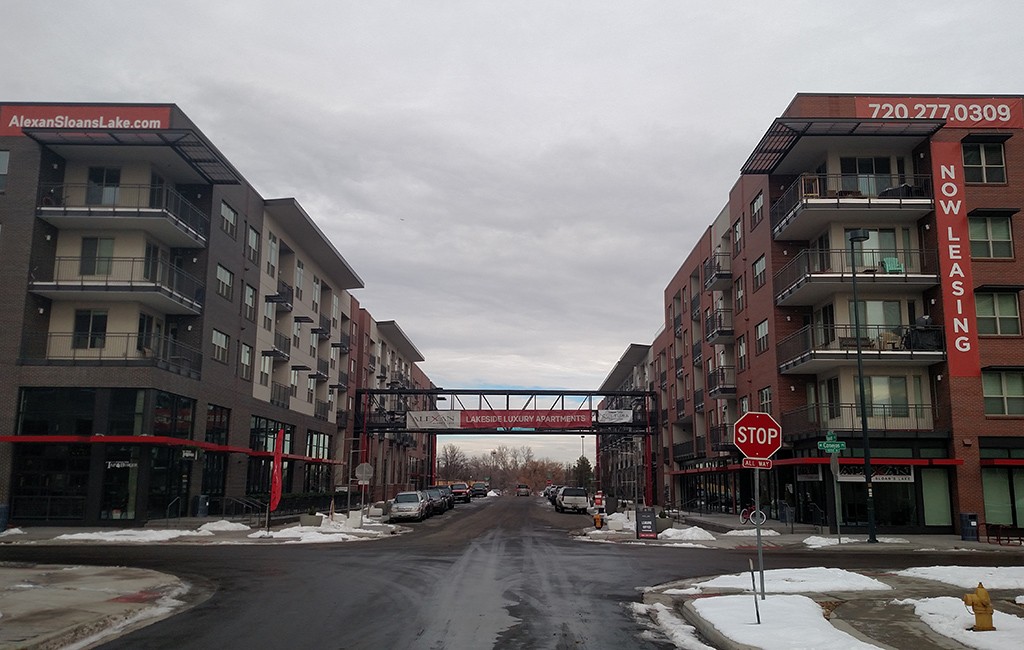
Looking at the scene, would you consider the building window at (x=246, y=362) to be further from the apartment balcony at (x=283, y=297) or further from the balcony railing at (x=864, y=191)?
the balcony railing at (x=864, y=191)

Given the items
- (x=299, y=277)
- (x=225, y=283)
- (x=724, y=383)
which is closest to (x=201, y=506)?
(x=225, y=283)

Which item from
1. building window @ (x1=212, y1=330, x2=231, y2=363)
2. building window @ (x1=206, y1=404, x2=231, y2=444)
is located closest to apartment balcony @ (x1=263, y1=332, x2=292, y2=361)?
building window @ (x1=212, y1=330, x2=231, y2=363)

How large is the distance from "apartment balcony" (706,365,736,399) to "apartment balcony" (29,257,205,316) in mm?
29378

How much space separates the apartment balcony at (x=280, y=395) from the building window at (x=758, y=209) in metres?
29.6

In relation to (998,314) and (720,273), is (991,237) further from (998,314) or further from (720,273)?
(720,273)

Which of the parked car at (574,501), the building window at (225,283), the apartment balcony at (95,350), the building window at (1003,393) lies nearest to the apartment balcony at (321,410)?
the building window at (225,283)

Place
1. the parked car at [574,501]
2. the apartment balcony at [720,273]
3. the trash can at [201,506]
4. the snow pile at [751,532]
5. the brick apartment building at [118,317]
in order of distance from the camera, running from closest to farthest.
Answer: the snow pile at [751,532] → the brick apartment building at [118,317] → the trash can at [201,506] → the apartment balcony at [720,273] → the parked car at [574,501]

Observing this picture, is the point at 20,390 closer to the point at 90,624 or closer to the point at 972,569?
the point at 90,624

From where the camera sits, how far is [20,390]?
3328 cm

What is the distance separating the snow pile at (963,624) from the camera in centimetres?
1006

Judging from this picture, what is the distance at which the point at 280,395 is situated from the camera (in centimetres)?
5056

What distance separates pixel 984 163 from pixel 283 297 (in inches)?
1470

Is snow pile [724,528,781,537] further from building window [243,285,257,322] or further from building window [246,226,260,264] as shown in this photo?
building window [246,226,260,264]

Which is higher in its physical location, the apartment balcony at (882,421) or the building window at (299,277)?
the building window at (299,277)
